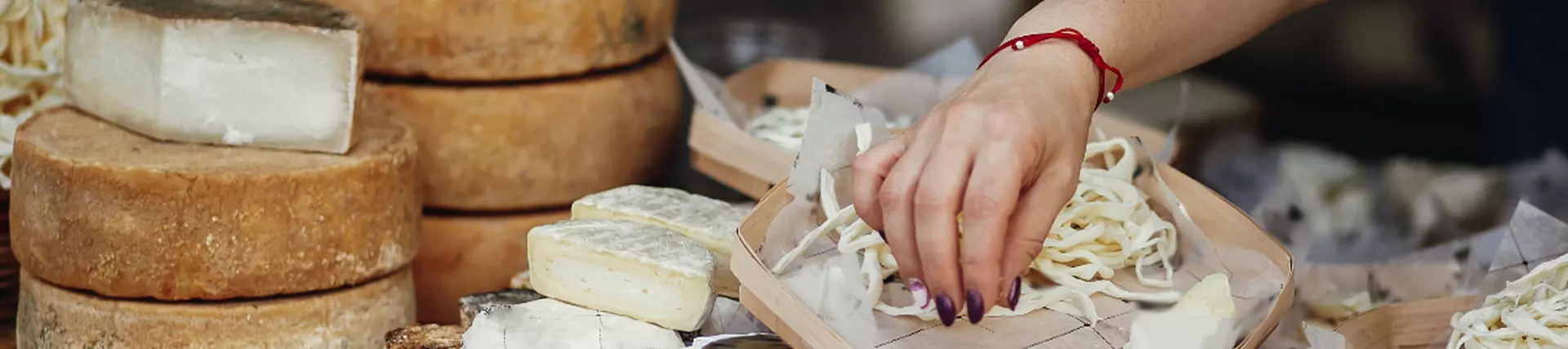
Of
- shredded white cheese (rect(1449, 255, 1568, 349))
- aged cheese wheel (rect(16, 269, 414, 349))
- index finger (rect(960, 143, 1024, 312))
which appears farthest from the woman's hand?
aged cheese wheel (rect(16, 269, 414, 349))

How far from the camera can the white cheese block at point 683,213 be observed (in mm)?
1611

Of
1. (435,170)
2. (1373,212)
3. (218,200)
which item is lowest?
(1373,212)

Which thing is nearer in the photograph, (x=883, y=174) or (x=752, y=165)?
(x=883, y=174)

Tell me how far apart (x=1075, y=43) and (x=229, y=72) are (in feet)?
3.20

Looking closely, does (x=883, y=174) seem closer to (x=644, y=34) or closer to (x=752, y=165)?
(x=752, y=165)

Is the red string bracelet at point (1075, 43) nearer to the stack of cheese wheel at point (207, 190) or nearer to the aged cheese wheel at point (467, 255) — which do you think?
the stack of cheese wheel at point (207, 190)

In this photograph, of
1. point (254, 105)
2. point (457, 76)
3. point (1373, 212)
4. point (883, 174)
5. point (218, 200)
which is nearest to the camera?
point (883, 174)

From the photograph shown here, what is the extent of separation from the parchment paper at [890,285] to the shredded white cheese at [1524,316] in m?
0.21

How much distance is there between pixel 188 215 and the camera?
5.00 ft

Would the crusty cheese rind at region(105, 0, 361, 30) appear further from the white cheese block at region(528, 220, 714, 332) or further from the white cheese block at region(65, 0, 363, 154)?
the white cheese block at region(528, 220, 714, 332)

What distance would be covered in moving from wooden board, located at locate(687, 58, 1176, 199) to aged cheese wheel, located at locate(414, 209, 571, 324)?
24cm

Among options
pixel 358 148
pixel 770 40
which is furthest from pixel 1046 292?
pixel 770 40

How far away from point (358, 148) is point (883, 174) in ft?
2.59

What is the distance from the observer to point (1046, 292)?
1.36m
